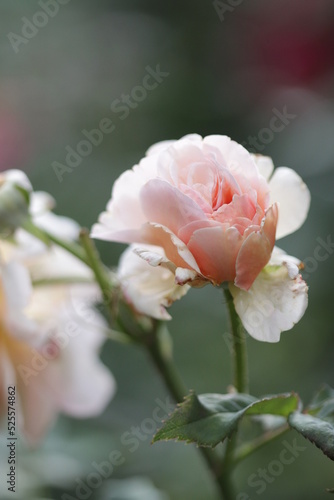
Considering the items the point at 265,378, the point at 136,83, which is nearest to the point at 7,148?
the point at 136,83

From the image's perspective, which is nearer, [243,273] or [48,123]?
[243,273]

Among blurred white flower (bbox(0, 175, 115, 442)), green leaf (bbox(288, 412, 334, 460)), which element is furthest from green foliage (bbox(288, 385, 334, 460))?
blurred white flower (bbox(0, 175, 115, 442))

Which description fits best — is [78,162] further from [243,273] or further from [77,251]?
[243,273]

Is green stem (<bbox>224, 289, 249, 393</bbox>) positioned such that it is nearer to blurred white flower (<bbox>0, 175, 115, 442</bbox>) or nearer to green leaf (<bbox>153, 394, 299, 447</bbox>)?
green leaf (<bbox>153, 394, 299, 447</bbox>)

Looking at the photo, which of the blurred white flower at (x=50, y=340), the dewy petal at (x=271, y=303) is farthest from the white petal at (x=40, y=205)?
the dewy petal at (x=271, y=303)

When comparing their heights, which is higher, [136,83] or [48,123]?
[136,83]

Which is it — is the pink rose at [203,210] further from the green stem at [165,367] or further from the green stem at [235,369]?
the green stem at [165,367]
